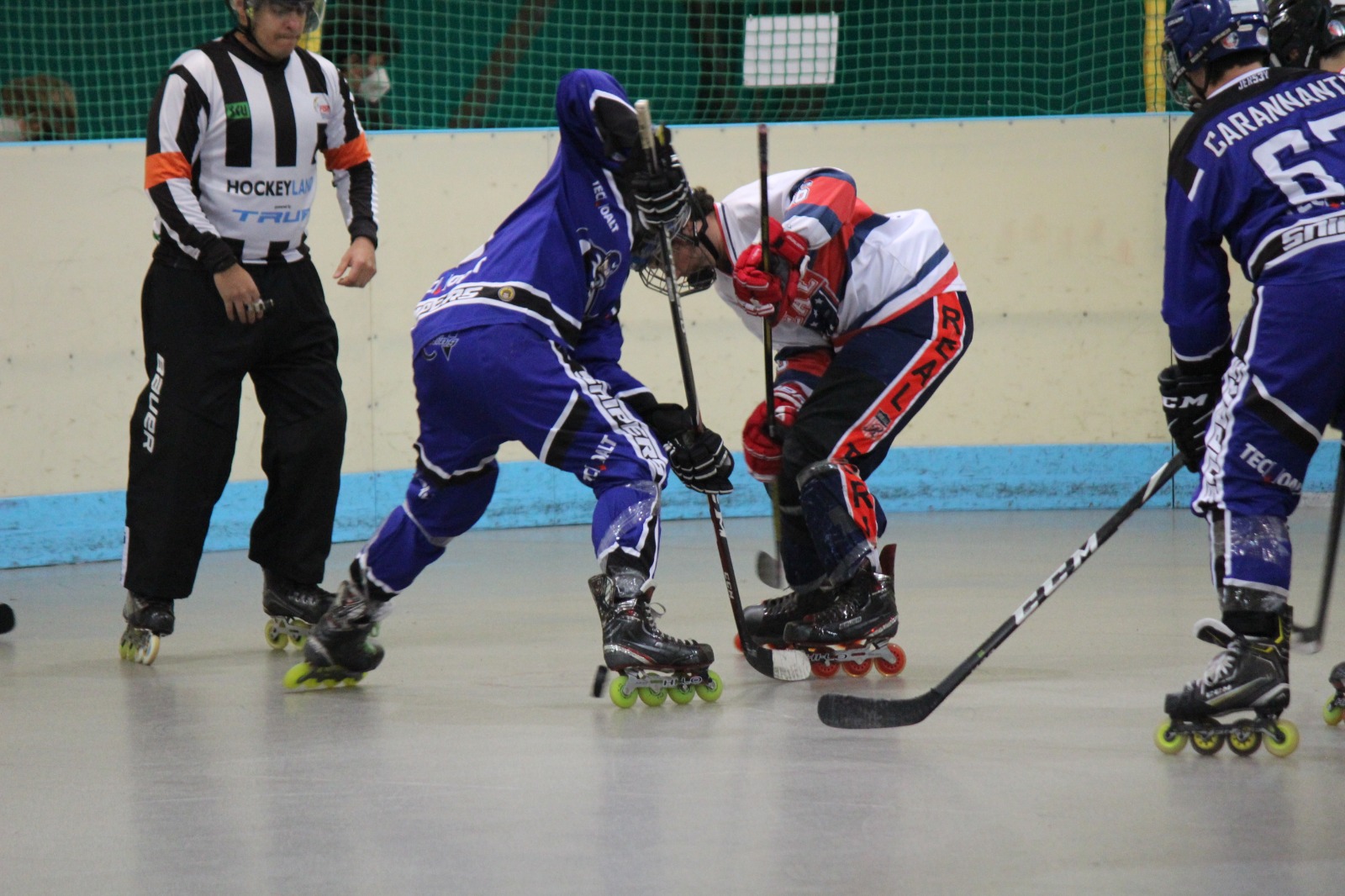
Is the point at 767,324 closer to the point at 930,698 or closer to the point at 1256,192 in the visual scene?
the point at 930,698

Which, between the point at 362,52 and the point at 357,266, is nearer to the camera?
the point at 357,266

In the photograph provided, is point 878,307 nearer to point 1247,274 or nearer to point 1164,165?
point 1247,274

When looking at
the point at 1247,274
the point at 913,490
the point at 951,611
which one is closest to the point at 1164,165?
the point at 913,490

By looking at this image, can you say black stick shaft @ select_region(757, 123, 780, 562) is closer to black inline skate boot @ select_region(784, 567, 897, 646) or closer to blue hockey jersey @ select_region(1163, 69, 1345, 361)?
black inline skate boot @ select_region(784, 567, 897, 646)

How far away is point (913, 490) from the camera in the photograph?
6.77 metres

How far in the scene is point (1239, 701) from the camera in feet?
8.66

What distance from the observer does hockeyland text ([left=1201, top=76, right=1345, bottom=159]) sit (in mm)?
2629

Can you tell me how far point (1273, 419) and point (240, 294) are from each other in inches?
89.5

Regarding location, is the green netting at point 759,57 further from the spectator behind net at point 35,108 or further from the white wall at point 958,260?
the spectator behind net at point 35,108

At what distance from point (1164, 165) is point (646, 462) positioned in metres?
4.35

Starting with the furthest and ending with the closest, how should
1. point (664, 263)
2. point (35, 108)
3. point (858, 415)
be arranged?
point (35, 108) → point (858, 415) → point (664, 263)

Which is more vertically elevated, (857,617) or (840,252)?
(840,252)

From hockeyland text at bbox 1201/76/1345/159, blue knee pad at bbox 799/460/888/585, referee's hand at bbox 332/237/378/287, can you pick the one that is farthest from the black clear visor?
hockeyland text at bbox 1201/76/1345/159

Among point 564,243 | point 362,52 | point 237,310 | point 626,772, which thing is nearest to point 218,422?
point 237,310
